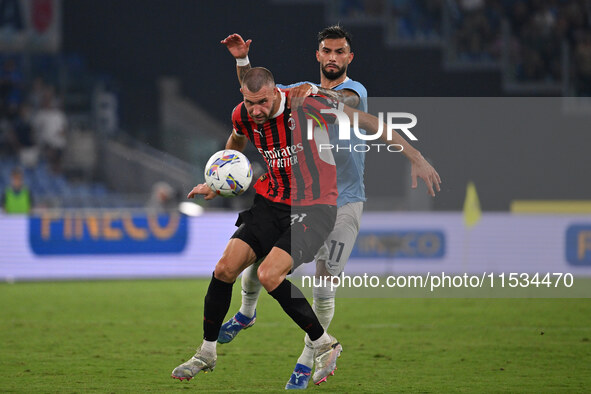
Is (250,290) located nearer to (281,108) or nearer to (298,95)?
(281,108)

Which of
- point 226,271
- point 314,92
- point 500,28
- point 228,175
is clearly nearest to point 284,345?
point 226,271

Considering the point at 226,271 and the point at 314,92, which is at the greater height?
the point at 314,92

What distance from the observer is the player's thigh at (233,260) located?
17.9 ft

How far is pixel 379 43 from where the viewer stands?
63.3ft

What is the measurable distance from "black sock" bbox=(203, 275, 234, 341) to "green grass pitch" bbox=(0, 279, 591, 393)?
15.4 inches

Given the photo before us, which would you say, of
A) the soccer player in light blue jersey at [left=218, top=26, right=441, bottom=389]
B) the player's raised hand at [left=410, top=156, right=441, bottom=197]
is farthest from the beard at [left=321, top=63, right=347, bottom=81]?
the player's raised hand at [left=410, top=156, right=441, bottom=197]

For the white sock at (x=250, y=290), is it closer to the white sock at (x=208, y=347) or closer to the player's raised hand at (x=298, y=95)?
the white sock at (x=208, y=347)

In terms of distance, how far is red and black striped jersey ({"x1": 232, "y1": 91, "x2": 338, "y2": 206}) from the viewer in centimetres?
563

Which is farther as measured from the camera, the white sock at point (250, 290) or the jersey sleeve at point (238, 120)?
the white sock at point (250, 290)

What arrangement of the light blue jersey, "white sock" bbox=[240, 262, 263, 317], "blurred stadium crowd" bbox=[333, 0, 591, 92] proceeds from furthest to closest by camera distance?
"blurred stadium crowd" bbox=[333, 0, 591, 92] → the light blue jersey → "white sock" bbox=[240, 262, 263, 317]

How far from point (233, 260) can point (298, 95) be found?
1098 mm

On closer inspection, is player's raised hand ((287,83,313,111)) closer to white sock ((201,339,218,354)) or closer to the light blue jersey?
the light blue jersey

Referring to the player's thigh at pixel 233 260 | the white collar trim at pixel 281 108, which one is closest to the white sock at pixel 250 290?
the player's thigh at pixel 233 260

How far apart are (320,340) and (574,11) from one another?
15456 millimetres
